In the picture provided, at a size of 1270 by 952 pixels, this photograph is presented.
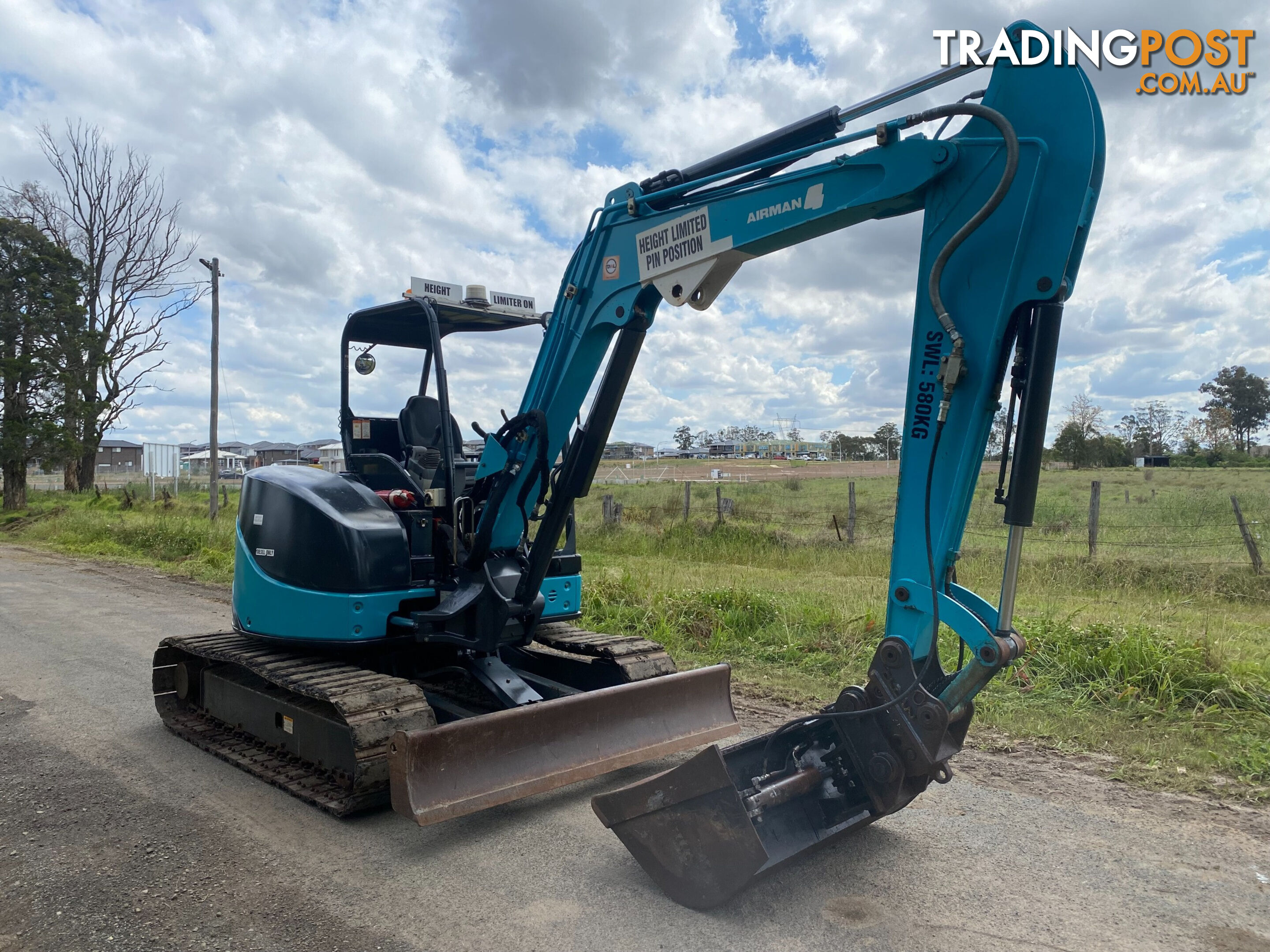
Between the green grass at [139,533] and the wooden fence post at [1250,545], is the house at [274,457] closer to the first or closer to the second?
the green grass at [139,533]

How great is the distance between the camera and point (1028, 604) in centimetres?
913

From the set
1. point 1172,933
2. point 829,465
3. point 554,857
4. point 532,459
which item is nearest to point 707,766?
point 554,857

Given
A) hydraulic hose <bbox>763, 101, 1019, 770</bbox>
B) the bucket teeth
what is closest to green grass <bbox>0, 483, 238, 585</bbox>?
the bucket teeth

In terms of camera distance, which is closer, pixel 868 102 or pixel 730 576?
pixel 868 102

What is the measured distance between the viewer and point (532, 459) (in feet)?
16.4

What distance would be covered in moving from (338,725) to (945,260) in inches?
146

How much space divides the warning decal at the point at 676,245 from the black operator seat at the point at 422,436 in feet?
6.26

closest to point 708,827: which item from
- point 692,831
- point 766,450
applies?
point 692,831

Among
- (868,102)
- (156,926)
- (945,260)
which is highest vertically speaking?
(868,102)

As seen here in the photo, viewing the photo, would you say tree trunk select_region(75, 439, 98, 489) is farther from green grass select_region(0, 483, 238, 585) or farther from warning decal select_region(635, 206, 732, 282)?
warning decal select_region(635, 206, 732, 282)

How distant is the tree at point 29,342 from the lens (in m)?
27.5

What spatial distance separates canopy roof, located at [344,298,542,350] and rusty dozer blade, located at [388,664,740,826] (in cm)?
263

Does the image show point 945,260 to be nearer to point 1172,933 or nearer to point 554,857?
point 1172,933

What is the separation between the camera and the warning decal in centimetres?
411
